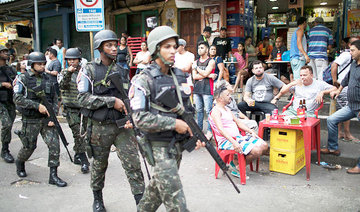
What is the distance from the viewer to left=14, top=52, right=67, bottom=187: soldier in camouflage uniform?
4.55 m

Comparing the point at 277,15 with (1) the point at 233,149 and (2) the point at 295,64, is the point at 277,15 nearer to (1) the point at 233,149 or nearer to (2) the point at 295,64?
(2) the point at 295,64

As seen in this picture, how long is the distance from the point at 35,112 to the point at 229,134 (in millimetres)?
2835

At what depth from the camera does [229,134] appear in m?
4.44

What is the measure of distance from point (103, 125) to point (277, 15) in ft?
49.8

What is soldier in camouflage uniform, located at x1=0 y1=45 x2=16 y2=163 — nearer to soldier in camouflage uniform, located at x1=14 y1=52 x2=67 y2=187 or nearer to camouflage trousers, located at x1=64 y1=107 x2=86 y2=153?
soldier in camouflage uniform, located at x1=14 y1=52 x2=67 y2=187

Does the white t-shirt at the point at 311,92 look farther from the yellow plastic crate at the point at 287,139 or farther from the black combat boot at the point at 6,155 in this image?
the black combat boot at the point at 6,155

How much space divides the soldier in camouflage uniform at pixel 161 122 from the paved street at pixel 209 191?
1335 millimetres

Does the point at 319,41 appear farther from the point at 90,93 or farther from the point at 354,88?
the point at 90,93

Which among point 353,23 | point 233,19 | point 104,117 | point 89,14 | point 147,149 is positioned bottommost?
point 147,149

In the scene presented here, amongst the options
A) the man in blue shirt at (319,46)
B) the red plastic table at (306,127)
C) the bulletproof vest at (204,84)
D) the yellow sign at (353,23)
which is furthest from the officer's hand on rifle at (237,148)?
the yellow sign at (353,23)

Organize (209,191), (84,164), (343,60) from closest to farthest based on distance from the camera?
(209,191), (84,164), (343,60)

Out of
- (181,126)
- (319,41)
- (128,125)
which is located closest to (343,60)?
(319,41)

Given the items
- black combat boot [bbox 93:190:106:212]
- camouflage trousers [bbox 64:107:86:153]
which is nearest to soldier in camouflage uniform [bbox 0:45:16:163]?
camouflage trousers [bbox 64:107:86:153]

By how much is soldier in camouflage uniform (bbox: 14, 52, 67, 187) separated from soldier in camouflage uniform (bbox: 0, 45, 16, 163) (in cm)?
127
